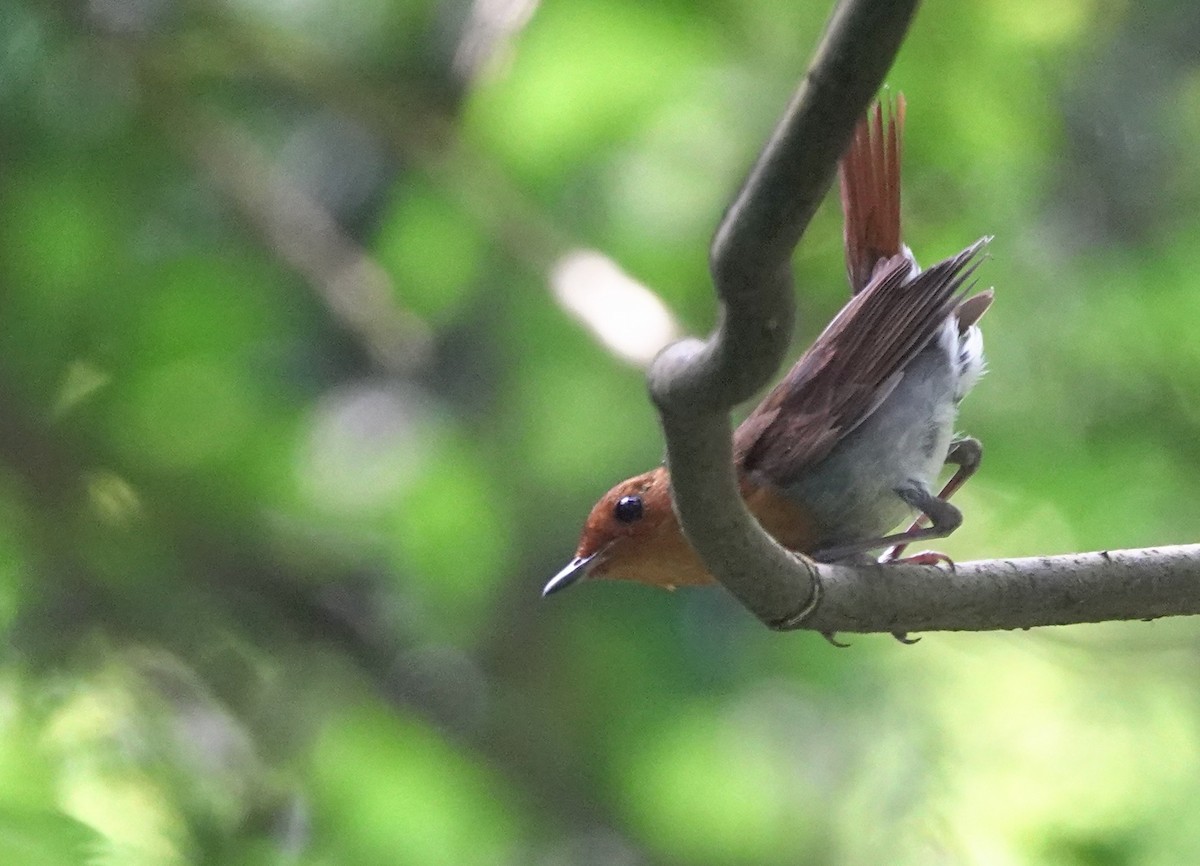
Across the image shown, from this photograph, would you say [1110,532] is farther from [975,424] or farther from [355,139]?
[355,139]

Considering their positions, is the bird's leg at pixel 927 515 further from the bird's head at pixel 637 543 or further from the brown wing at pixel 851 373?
the bird's head at pixel 637 543

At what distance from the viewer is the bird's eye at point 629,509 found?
2.68 meters

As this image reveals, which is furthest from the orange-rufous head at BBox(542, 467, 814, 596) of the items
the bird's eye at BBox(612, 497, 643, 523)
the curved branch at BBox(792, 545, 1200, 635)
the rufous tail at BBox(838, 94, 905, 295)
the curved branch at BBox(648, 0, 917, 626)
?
the curved branch at BBox(648, 0, 917, 626)

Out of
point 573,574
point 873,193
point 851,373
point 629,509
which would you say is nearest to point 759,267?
point 629,509

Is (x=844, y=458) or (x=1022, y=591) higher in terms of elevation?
(x=844, y=458)

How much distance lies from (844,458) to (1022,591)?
627 millimetres

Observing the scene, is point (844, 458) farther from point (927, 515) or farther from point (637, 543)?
point (637, 543)

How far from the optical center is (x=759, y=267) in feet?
4.25

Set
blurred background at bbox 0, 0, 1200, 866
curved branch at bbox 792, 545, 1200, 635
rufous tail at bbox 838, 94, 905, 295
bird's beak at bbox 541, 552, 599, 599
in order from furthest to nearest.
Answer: blurred background at bbox 0, 0, 1200, 866 → rufous tail at bbox 838, 94, 905, 295 → bird's beak at bbox 541, 552, 599, 599 → curved branch at bbox 792, 545, 1200, 635

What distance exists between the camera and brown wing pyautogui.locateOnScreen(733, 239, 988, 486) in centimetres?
273

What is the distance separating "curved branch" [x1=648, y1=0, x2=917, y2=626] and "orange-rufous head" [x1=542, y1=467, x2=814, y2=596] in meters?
0.92

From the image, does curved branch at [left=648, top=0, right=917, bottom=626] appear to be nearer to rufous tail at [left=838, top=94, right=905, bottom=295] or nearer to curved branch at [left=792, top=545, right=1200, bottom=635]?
curved branch at [left=792, top=545, right=1200, bottom=635]

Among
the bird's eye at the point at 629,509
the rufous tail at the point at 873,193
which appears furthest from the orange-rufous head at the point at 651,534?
the rufous tail at the point at 873,193

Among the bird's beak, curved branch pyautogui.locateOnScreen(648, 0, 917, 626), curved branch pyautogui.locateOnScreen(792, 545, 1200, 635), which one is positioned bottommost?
curved branch pyautogui.locateOnScreen(648, 0, 917, 626)
